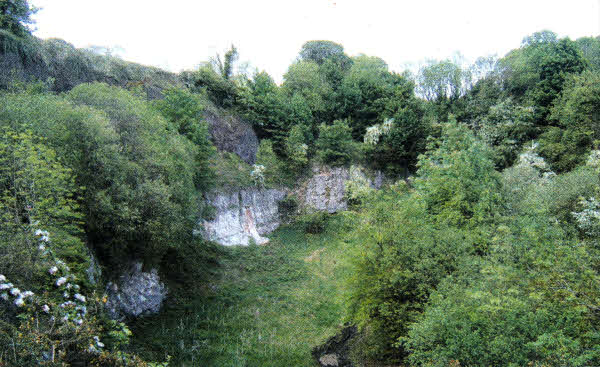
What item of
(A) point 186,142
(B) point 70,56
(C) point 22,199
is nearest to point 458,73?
(A) point 186,142

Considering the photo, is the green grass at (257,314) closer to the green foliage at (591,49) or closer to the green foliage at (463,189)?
the green foliage at (463,189)

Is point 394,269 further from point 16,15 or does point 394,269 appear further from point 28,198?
point 16,15

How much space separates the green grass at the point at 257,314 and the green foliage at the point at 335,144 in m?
9.35

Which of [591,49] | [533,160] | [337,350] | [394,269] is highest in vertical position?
[591,49]

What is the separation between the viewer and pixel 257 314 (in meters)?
16.4

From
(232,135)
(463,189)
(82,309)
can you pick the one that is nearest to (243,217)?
(232,135)

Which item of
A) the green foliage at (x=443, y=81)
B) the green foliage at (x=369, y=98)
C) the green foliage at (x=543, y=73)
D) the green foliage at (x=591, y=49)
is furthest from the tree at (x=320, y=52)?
the green foliage at (x=591, y=49)

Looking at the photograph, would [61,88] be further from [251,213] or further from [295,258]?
[295,258]

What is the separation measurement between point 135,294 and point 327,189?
1871 cm

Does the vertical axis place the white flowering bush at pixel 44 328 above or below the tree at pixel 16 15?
below

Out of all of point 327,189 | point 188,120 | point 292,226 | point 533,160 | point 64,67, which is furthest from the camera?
point 327,189

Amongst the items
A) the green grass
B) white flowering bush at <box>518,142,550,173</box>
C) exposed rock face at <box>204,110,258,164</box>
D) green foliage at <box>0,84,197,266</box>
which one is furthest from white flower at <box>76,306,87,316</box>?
white flowering bush at <box>518,142,550,173</box>

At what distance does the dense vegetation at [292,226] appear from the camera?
711cm

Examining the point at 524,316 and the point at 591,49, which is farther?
the point at 591,49
